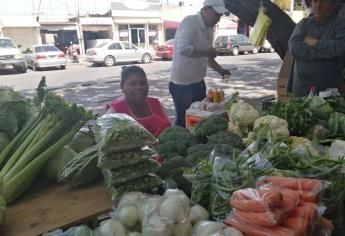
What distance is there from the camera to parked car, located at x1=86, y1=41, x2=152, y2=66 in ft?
65.5

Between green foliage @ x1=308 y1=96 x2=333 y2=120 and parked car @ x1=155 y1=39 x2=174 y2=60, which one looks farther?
parked car @ x1=155 y1=39 x2=174 y2=60

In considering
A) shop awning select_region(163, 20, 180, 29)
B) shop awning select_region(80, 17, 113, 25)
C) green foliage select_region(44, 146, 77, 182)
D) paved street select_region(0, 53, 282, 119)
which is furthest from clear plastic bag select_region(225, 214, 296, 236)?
shop awning select_region(163, 20, 180, 29)

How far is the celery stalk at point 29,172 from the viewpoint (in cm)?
162

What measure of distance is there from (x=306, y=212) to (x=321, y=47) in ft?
9.23

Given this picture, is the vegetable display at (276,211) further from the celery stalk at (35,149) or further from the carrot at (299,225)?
the celery stalk at (35,149)

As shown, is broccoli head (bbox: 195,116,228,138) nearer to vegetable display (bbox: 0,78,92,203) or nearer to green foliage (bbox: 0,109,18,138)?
vegetable display (bbox: 0,78,92,203)

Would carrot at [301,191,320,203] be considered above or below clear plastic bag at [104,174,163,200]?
above

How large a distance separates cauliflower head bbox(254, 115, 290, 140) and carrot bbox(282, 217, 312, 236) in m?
1.01

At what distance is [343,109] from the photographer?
2.83 metres

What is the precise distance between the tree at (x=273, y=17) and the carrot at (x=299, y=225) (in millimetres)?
4568

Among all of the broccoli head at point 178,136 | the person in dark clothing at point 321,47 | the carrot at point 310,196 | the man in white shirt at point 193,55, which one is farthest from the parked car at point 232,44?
the carrot at point 310,196

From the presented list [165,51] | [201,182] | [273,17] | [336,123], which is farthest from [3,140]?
[165,51]

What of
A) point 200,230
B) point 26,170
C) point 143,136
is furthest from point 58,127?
point 200,230

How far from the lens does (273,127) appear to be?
2.37m
